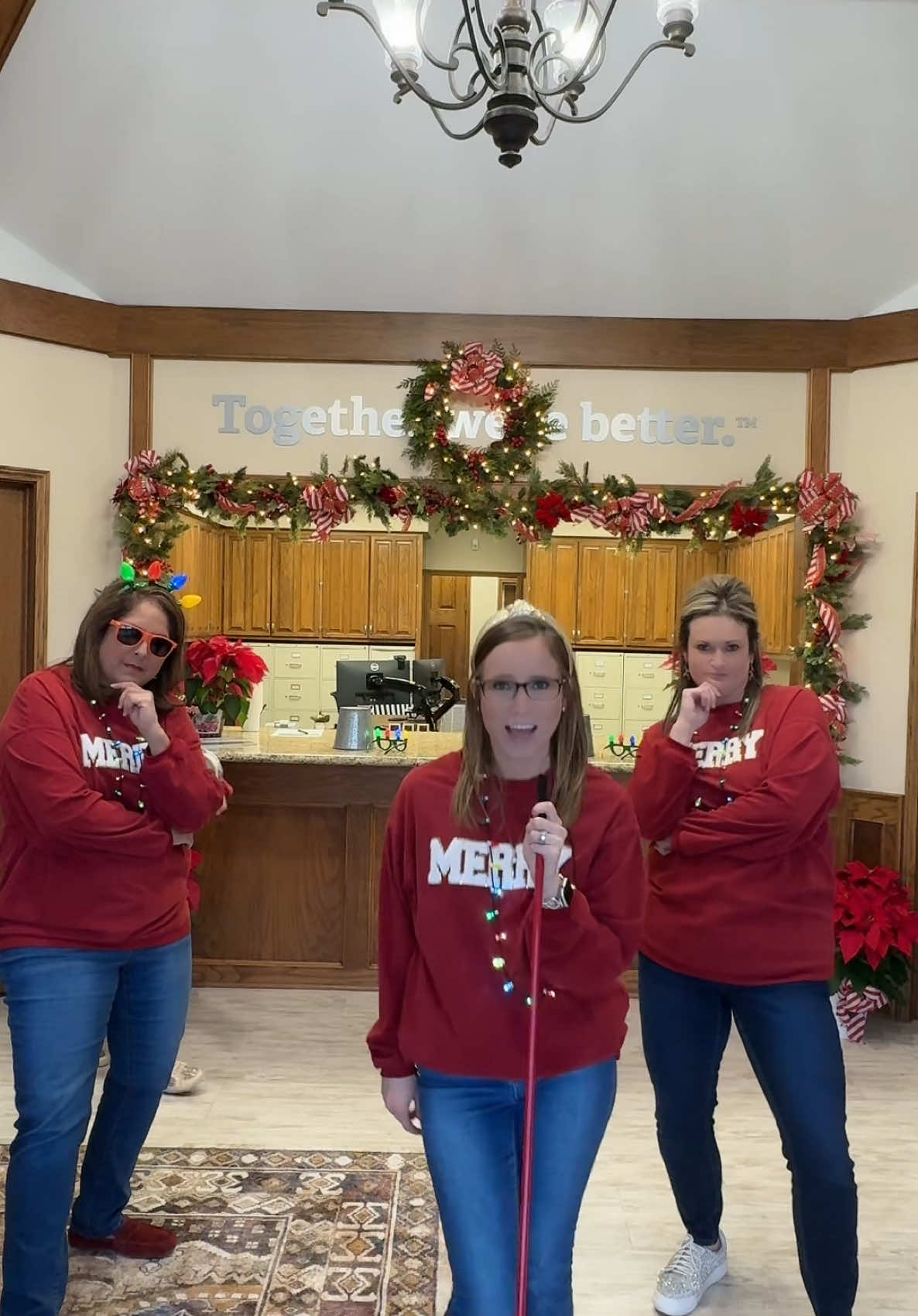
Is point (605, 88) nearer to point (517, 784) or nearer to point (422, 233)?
point (422, 233)

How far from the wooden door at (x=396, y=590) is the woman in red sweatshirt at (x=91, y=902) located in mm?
5827

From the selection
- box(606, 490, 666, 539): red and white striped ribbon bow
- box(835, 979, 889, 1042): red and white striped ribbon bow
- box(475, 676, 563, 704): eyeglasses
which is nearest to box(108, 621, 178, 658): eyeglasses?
box(475, 676, 563, 704): eyeglasses

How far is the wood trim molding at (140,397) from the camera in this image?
4.30 m

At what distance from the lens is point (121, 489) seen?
420 cm

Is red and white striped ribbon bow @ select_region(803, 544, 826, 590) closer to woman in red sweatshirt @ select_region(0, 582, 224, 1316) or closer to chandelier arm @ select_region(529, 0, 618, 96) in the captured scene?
chandelier arm @ select_region(529, 0, 618, 96)

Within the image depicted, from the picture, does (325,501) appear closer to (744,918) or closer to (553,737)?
(744,918)

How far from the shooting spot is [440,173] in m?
3.86

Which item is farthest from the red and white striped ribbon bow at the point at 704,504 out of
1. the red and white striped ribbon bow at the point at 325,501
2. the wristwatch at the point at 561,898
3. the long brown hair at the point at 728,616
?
the wristwatch at the point at 561,898

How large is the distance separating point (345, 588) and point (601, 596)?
202cm

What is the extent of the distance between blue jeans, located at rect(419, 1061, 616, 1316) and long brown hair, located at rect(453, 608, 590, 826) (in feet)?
1.26

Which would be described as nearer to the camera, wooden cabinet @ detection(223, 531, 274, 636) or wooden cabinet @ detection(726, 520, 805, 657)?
wooden cabinet @ detection(726, 520, 805, 657)

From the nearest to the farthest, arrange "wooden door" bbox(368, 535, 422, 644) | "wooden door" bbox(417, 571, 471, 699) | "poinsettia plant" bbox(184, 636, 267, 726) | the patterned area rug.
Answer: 1. the patterned area rug
2. "poinsettia plant" bbox(184, 636, 267, 726)
3. "wooden door" bbox(368, 535, 422, 644)
4. "wooden door" bbox(417, 571, 471, 699)

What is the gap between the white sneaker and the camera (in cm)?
217

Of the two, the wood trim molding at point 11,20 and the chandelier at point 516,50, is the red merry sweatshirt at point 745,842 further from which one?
the wood trim molding at point 11,20
